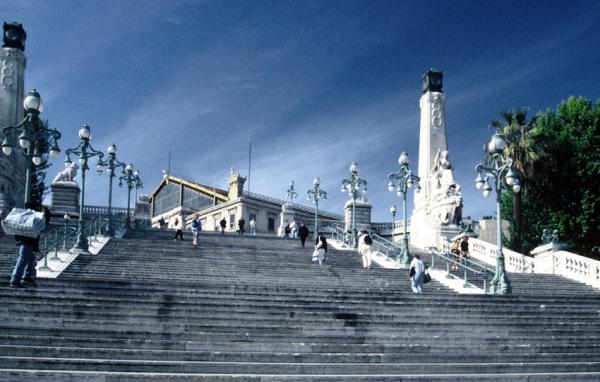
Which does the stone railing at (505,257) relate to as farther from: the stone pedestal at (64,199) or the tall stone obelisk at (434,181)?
the stone pedestal at (64,199)

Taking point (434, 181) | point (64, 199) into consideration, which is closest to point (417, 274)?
point (434, 181)

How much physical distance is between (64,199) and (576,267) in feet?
82.5

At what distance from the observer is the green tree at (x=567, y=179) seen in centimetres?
4044

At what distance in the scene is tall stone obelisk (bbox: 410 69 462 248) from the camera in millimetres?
34938

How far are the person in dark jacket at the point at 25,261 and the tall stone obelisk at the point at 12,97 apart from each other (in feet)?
65.4

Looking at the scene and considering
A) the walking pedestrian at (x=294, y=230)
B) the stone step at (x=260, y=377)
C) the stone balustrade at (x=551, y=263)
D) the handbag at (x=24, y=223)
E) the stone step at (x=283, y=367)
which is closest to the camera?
the stone step at (x=260, y=377)

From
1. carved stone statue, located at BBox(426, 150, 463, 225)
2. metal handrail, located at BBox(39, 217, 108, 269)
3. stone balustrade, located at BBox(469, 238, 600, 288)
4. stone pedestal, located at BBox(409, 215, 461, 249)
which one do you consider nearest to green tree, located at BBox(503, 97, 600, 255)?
carved stone statue, located at BBox(426, 150, 463, 225)

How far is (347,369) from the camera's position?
38.7 ft

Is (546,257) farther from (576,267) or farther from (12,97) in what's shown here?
(12,97)

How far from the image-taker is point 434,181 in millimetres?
37188

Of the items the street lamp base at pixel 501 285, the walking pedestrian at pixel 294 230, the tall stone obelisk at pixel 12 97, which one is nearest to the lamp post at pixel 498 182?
the street lamp base at pixel 501 285

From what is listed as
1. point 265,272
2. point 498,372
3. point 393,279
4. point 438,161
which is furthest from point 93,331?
point 438,161

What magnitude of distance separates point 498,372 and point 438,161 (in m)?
26.1

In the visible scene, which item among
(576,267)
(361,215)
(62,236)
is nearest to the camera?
(62,236)
